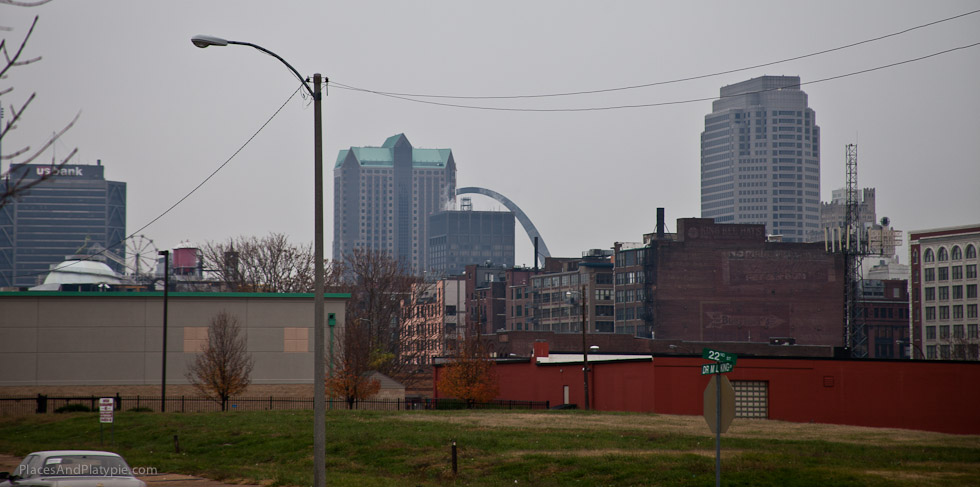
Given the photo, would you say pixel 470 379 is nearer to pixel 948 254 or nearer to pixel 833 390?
pixel 833 390

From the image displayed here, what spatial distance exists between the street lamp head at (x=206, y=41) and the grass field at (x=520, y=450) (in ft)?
40.2

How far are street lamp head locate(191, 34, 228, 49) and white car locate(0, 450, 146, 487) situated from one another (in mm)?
7859

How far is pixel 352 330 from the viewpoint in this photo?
7944 centimetres

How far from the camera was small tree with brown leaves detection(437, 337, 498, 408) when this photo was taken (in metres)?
70.0

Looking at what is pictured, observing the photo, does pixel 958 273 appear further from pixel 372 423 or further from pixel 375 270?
pixel 372 423


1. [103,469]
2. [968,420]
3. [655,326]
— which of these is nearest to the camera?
[103,469]

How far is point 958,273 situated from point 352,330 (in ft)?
393

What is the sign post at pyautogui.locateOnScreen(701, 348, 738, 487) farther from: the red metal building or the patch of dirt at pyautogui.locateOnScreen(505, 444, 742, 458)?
the red metal building

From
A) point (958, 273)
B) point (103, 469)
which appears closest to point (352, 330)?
point (103, 469)

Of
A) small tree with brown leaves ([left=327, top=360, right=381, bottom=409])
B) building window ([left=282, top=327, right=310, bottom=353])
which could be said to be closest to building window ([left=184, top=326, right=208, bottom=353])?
building window ([left=282, top=327, right=310, bottom=353])

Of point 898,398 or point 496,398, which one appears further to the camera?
point 496,398

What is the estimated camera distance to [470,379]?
232ft

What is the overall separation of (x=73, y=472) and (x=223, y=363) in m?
40.0

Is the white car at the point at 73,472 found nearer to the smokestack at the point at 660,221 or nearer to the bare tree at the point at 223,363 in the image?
the bare tree at the point at 223,363
